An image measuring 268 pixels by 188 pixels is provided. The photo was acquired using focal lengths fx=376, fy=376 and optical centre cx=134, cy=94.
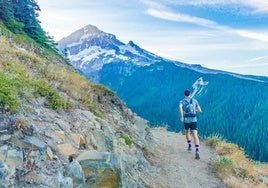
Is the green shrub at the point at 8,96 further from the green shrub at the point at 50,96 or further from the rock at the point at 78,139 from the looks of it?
the rock at the point at 78,139

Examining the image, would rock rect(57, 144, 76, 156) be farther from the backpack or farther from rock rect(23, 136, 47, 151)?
the backpack

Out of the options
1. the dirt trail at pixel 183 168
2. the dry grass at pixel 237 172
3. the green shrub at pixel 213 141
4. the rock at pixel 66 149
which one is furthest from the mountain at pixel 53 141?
the green shrub at pixel 213 141

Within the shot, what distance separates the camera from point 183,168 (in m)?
15.0

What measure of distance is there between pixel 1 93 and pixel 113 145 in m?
4.05

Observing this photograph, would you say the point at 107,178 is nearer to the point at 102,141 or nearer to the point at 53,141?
the point at 53,141

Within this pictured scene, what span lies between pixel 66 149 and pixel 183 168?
7200 millimetres

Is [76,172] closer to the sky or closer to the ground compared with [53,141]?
closer to the ground

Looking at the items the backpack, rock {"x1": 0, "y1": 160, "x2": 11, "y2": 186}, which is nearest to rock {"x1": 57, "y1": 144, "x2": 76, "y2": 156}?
rock {"x1": 0, "y1": 160, "x2": 11, "y2": 186}

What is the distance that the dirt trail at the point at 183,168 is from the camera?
1348 cm

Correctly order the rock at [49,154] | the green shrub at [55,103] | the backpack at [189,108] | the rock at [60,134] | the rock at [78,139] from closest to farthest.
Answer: the rock at [49,154] → the rock at [60,134] → the rock at [78,139] → the green shrub at [55,103] → the backpack at [189,108]

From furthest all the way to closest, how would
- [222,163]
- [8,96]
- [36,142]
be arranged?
[222,163] < [8,96] < [36,142]

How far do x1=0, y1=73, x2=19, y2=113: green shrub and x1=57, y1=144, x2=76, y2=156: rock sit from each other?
1.36 m

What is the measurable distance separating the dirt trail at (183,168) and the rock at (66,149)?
431 centimetres

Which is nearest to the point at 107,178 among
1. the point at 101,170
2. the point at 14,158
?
the point at 101,170
